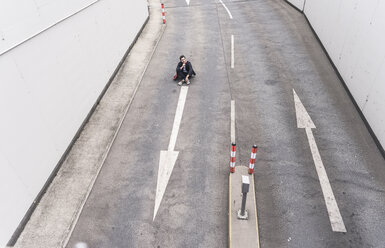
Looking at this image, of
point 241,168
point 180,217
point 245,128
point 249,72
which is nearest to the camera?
point 180,217

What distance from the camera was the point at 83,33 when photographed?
8883mm

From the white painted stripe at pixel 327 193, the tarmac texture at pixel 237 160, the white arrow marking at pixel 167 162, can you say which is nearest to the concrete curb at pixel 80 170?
the tarmac texture at pixel 237 160

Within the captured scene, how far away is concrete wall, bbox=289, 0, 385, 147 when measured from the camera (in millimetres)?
7688

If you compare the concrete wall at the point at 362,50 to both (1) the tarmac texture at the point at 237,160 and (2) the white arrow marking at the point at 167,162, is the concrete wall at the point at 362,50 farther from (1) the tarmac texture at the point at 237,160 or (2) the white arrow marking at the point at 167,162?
(2) the white arrow marking at the point at 167,162

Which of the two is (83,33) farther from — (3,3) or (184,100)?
(184,100)

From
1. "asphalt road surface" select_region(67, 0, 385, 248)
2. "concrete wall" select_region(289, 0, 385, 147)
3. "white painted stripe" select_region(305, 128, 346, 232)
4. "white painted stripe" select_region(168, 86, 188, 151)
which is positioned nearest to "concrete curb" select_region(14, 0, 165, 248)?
"asphalt road surface" select_region(67, 0, 385, 248)

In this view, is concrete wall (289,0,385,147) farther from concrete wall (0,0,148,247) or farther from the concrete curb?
concrete wall (0,0,148,247)

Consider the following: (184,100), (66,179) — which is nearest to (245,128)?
(184,100)

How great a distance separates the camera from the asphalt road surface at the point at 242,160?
6090mm

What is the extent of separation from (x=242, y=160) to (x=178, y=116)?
302 cm

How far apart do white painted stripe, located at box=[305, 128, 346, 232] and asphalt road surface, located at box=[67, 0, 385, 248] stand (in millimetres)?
94

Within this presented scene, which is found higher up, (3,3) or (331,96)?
(3,3)

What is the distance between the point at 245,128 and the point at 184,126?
6.84ft

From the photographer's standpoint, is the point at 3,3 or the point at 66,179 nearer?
the point at 3,3
